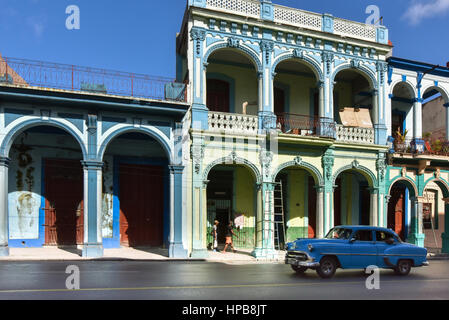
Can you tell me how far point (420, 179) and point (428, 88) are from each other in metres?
4.94

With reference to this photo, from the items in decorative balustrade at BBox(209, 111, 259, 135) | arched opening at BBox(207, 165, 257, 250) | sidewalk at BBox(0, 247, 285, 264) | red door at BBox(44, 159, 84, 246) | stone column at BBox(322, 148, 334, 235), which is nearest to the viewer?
sidewalk at BBox(0, 247, 285, 264)

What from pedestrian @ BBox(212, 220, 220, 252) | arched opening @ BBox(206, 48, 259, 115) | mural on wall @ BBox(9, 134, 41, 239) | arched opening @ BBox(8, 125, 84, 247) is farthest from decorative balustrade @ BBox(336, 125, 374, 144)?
mural on wall @ BBox(9, 134, 41, 239)

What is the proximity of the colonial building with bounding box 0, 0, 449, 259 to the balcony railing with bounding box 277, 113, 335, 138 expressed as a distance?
8 cm

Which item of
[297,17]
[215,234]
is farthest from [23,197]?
[297,17]

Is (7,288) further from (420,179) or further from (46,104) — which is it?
(420,179)

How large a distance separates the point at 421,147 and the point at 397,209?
3.76 m

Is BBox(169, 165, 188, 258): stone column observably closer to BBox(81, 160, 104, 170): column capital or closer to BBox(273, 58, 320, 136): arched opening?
BBox(81, 160, 104, 170): column capital

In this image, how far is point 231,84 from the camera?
1952 cm

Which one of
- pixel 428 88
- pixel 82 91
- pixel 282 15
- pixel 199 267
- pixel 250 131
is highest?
pixel 282 15

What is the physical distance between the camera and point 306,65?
19125mm

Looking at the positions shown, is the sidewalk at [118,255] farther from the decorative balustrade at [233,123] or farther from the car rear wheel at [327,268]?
the decorative balustrade at [233,123]

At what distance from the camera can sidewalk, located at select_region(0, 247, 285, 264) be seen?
47.5 feet

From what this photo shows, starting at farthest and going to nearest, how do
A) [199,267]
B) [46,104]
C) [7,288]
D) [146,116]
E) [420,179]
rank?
[420,179] < [146,116] < [46,104] < [199,267] < [7,288]

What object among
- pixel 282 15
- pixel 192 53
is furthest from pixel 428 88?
pixel 192 53
